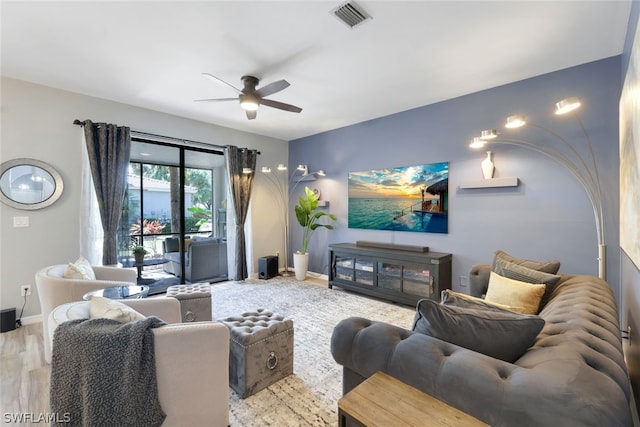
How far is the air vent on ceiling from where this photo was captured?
2047 millimetres

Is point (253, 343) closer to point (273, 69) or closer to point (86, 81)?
point (273, 69)

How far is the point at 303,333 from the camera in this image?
9.78 ft

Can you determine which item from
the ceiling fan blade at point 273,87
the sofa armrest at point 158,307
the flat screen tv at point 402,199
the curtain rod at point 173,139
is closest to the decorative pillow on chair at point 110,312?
the sofa armrest at point 158,307

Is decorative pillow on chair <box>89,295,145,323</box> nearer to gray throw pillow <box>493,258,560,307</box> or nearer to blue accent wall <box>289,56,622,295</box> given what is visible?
gray throw pillow <box>493,258,560,307</box>

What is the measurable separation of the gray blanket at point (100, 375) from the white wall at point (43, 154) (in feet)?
9.65

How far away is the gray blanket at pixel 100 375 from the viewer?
1.27 metres

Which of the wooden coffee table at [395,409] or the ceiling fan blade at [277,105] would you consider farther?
the ceiling fan blade at [277,105]

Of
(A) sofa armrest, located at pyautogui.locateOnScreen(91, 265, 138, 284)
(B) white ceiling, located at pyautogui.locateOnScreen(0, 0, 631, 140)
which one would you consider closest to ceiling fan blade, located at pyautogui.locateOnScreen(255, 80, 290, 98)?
(B) white ceiling, located at pyautogui.locateOnScreen(0, 0, 631, 140)

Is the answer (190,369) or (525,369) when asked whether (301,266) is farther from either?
(525,369)

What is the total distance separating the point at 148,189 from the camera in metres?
4.42

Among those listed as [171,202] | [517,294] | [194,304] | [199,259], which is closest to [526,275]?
[517,294]

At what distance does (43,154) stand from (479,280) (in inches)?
203

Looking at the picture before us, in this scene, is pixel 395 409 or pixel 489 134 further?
pixel 489 134

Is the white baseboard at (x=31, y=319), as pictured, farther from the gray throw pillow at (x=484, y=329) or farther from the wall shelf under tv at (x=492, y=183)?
the wall shelf under tv at (x=492, y=183)
